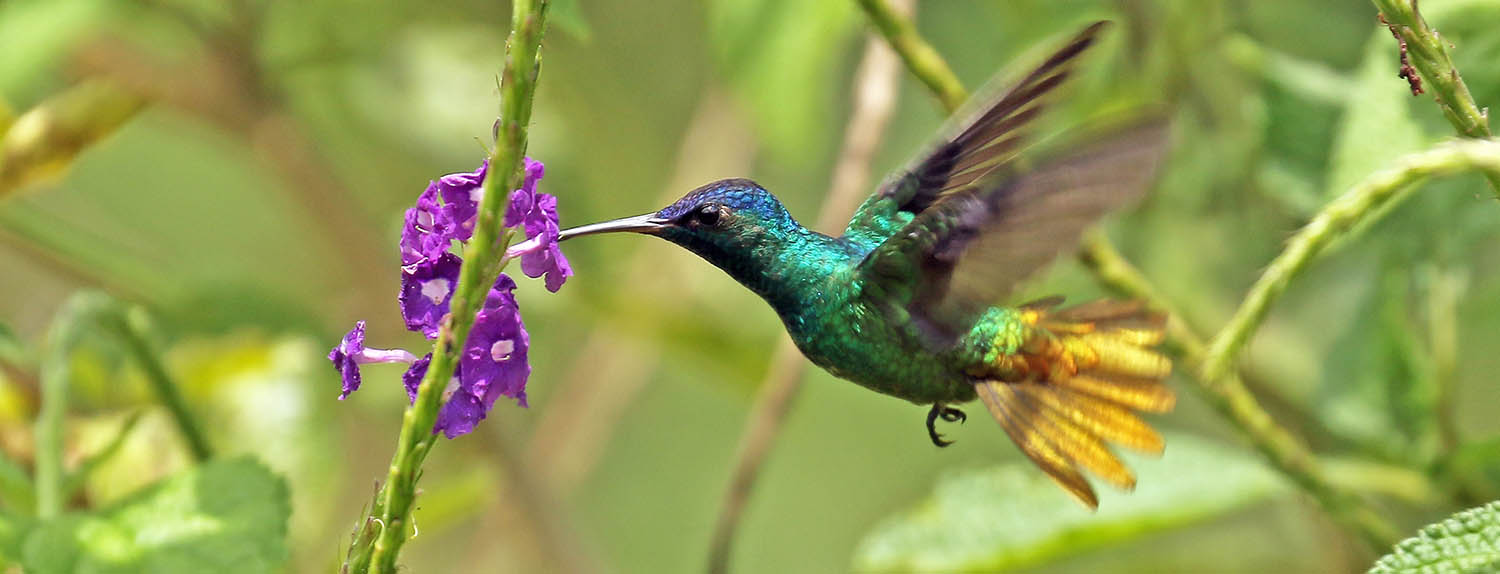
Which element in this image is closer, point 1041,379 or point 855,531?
point 1041,379

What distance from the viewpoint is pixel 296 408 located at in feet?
7.07

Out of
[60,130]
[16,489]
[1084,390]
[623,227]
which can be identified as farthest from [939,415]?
[60,130]

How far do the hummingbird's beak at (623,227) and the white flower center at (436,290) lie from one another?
0.36 ft

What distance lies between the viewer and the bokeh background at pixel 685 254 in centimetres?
170

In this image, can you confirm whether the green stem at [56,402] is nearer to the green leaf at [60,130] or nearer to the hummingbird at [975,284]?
the green leaf at [60,130]

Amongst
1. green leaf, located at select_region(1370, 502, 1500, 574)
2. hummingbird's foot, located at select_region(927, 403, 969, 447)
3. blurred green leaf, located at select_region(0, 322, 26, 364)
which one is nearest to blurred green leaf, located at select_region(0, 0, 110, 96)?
blurred green leaf, located at select_region(0, 322, 26, 364)

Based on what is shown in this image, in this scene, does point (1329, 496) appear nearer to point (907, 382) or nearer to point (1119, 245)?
point (907, 382)

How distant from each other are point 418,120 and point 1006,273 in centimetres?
187

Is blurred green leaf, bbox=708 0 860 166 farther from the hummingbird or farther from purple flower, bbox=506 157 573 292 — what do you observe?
purple flower, bbox=506 157 573 292

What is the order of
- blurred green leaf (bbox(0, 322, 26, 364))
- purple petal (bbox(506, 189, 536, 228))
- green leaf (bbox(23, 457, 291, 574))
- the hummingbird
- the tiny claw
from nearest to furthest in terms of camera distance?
purple petal (bbox(506, 189, 536, 228)) < the hummingbird < green leaf (bbox(23, 457, 291, 574)) < the tiny claw < blurred green leaf (bbox(0, 322, 26, 364))

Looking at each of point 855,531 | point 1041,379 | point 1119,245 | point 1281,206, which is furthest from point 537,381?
point 1041,379

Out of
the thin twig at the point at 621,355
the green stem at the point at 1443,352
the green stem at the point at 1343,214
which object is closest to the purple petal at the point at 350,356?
the green stem at the point at 1343,214

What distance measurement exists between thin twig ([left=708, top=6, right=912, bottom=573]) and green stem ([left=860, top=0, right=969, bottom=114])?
0.44 metres

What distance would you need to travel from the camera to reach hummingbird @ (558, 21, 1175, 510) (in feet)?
3.74
